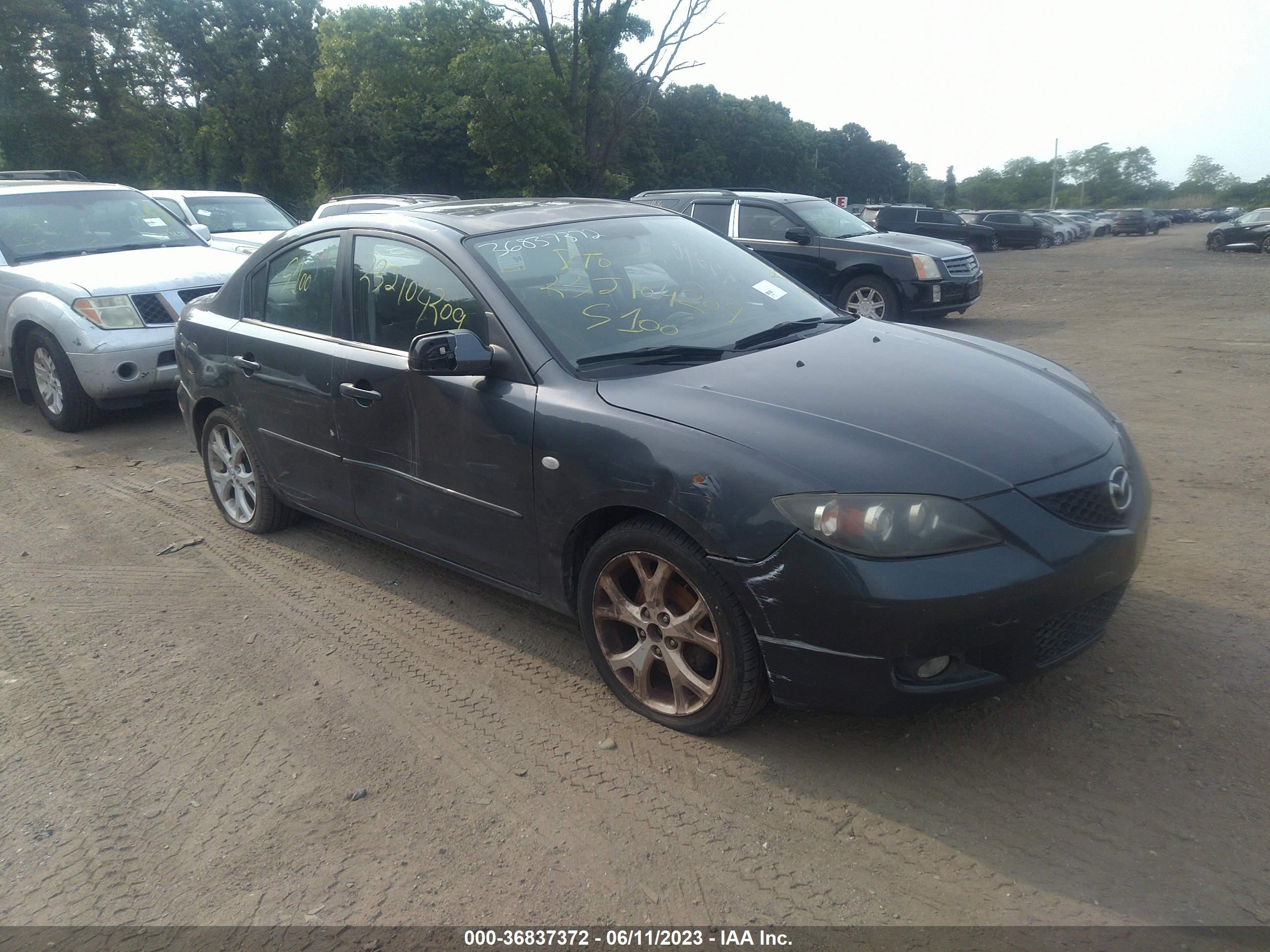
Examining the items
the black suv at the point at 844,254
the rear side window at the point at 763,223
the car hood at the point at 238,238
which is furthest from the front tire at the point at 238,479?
the rear side window at the point at 763,223

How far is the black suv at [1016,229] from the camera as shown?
128 feet

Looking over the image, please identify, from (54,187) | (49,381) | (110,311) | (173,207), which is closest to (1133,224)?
(173,207)

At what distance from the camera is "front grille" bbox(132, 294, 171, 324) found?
25.1ft

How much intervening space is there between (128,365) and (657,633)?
5966 mm

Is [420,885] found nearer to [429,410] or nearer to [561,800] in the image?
[561,800]

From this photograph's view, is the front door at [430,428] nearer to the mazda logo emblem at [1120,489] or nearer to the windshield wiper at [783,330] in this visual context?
the windshield wiper at [783,330]

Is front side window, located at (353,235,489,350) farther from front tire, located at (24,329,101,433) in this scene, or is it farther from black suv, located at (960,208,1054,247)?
black suv, located at (960,208,1054,247)

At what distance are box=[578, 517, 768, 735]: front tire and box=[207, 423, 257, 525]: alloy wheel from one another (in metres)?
2.64

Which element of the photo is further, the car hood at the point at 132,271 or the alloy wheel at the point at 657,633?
the car hood at the point at 132,271

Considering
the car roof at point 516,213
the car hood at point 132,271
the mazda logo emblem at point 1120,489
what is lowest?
the mazda logo emblem at point 1120,489

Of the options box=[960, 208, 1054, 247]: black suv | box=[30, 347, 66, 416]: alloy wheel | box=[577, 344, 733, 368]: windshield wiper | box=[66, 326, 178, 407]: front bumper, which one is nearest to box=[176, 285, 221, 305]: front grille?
box=[66, 326, 178, 407]: front bumper

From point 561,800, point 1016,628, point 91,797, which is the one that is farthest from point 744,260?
point 91,797

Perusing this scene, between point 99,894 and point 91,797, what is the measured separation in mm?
537

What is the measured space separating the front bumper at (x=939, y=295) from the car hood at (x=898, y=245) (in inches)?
14.6
